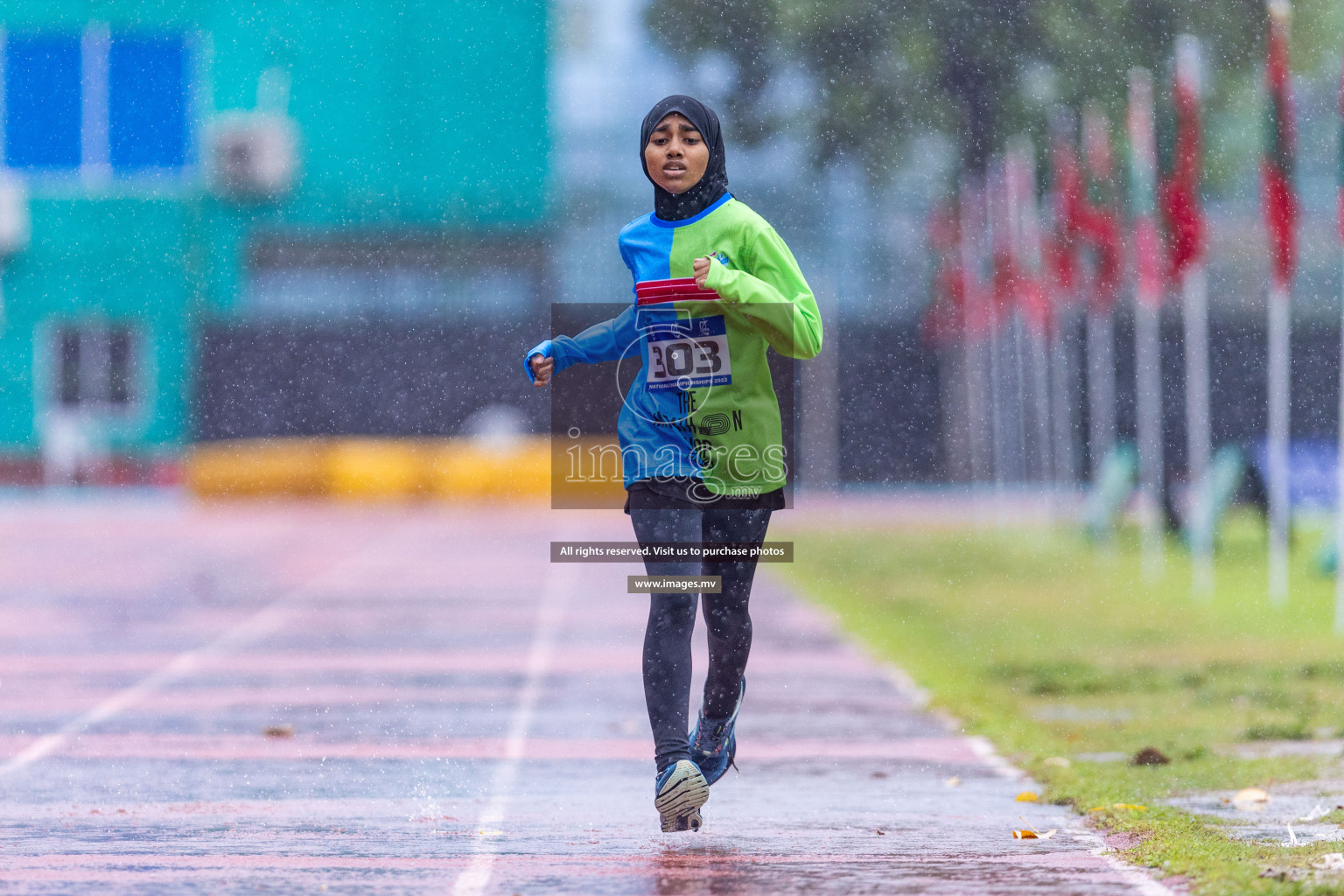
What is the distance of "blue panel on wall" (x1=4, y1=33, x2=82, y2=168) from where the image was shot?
132 ft

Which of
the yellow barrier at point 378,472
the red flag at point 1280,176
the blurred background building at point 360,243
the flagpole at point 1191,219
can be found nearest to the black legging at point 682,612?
the red flag at point 1280,176

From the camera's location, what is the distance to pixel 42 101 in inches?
1592

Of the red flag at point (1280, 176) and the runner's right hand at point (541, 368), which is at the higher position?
the red flag at point (1280, 176)

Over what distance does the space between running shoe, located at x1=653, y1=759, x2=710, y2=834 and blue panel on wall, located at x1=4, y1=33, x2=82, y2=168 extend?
35996 mm

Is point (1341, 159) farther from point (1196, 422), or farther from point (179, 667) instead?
point (179, 667)

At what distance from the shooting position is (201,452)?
36062 mm

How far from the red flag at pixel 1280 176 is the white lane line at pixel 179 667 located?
279 inches

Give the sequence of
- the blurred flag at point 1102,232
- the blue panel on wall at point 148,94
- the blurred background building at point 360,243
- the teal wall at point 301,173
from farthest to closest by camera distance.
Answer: the teal wall at point 301,173 → the blue panel on wall at point 148,94 → the blurred background building at point 360,243 → the blurred flag at point 1102,232

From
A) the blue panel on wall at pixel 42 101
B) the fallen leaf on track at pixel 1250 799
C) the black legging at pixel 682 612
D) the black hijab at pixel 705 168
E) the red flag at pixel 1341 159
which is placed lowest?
the fallen leaf on track at pixel 1250 799

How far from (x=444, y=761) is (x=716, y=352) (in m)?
3.05

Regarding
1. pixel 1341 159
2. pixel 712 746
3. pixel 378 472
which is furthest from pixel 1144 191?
pixel 378 472

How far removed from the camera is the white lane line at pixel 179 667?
908 centimetres

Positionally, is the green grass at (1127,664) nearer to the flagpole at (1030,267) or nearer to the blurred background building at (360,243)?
the flagpole at (1030,267)

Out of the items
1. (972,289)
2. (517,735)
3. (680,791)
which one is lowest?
(517,735)
